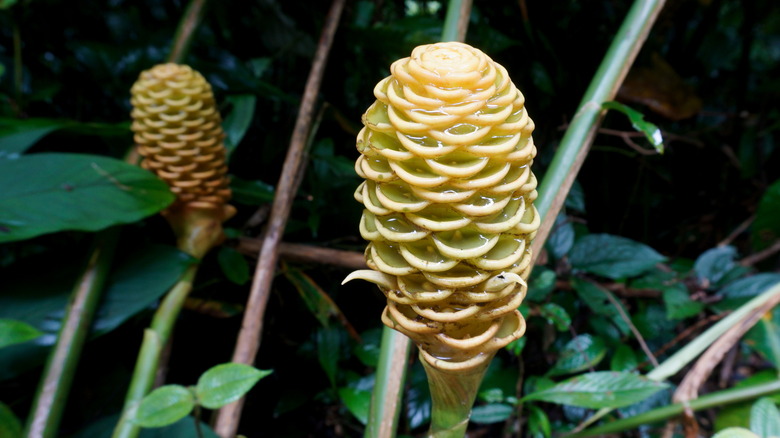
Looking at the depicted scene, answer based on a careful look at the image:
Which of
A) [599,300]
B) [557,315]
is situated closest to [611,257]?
[599,300]

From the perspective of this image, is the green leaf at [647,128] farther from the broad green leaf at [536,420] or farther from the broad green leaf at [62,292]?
the broad green leaf at [62,292]

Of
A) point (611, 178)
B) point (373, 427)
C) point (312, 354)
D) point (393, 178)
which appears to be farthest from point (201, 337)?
point (611, 178)

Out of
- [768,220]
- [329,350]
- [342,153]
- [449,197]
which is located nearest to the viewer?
[449,197]

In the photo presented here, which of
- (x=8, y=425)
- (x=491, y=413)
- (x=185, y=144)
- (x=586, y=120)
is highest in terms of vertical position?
(x=586, y=120)

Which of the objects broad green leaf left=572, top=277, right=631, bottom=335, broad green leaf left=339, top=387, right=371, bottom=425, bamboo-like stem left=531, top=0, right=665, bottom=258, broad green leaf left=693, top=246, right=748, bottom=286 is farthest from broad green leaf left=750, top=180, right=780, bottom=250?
broad green leaf left=339, top=387, right=371, bottom=425

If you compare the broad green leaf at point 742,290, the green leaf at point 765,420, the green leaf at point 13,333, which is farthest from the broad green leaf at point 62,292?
the broad green leaf at point 742,290

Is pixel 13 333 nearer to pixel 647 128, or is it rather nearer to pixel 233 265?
pixel 233 265
